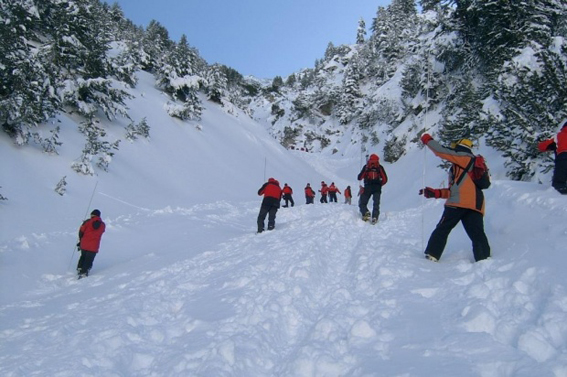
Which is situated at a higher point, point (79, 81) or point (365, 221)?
point (79, 81)

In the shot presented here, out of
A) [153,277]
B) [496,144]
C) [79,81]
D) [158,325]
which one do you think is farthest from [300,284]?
[79,81]

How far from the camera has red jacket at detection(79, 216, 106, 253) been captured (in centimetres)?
755

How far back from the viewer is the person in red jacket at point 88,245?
7.51 meters

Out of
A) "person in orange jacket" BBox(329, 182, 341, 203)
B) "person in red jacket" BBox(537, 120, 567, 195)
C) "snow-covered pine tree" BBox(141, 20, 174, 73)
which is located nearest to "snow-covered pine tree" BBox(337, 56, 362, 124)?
"snow-covered pine tree" BBox(141, 20, 174, 73)

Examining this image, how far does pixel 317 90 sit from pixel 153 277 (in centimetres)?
6532

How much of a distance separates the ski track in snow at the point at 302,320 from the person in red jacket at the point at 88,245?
0.66m

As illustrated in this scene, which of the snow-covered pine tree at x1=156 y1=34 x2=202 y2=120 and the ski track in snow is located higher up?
the snow-covered pine tree at x1=156 y1=34 x2=202 y2=120

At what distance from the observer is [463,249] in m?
6.08

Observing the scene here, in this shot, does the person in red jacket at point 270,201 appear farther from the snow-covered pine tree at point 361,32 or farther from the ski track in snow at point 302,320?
the snow-covered pine tree at point 361,32

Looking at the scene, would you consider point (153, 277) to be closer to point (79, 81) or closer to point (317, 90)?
point (79, 81)

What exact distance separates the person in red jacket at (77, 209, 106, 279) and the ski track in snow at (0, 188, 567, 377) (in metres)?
0.66

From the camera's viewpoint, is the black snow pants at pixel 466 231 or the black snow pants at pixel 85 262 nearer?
the black snow pants at pixel 466 231

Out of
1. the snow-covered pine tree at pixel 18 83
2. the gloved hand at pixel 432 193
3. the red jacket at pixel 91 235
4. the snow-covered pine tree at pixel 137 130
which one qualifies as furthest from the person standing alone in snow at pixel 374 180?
the snow-covered pine tree at pixel 137 130

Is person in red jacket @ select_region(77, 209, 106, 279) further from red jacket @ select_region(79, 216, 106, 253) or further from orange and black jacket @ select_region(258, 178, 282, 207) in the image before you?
orange and black jacket @ select_region(258, 178, 282, 207)
